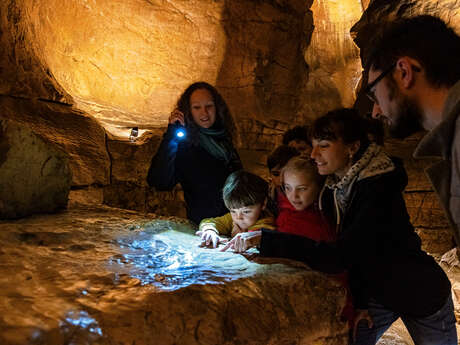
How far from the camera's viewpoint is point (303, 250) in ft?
5.35

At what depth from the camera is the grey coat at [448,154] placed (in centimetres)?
101

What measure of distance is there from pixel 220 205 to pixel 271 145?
18.0ft

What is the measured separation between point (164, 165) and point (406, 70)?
6.39 ft

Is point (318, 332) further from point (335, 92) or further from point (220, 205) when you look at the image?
point (335, 92)

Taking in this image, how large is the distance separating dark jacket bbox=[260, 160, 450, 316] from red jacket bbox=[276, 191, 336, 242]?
0.17 m

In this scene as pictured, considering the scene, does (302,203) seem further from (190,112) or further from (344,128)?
(190,112)

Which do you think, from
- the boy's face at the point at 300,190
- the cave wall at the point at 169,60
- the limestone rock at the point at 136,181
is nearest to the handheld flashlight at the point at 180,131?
the boy's face at the point at 300,190

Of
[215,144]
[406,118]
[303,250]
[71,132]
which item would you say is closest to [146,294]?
[303,250]

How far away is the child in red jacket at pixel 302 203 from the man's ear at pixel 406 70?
88cm

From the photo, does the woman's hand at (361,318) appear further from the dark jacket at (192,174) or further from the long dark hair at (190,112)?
the long dark hair at (190,112)

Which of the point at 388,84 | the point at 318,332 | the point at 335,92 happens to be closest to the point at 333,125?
the point at 388,84

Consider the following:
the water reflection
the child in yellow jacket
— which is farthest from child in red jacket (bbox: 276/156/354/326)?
the water reflection

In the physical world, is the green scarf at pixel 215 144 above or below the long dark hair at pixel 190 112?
below

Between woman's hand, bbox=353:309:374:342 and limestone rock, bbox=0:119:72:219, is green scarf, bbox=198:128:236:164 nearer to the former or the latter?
limestone rock, bbox=0:119:72:219
